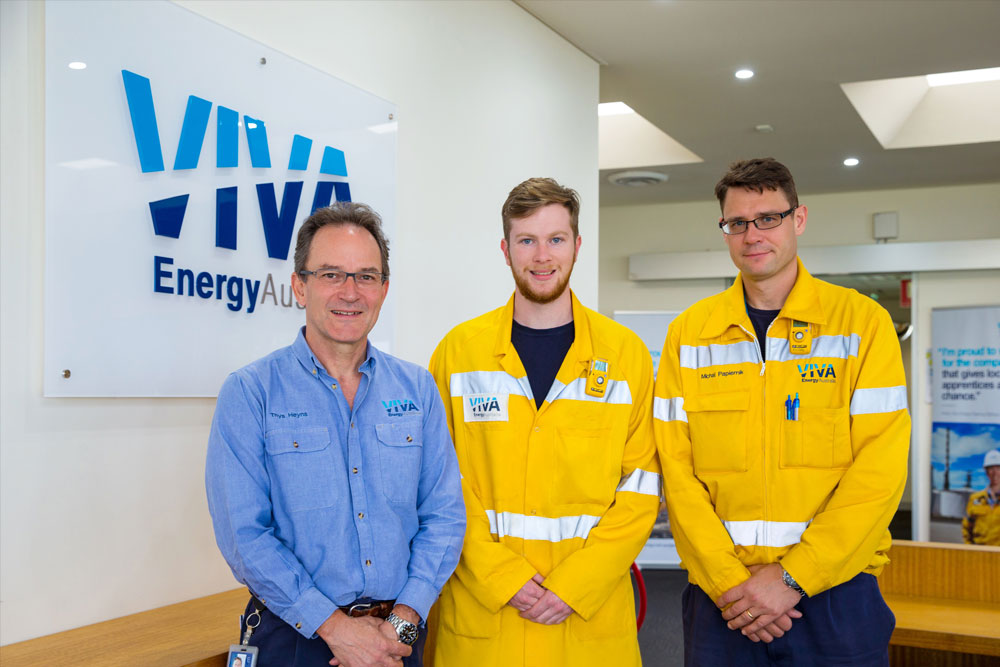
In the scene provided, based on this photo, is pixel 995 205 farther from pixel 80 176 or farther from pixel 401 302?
pixel 80 176

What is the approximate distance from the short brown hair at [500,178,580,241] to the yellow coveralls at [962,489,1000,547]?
23.6 ft

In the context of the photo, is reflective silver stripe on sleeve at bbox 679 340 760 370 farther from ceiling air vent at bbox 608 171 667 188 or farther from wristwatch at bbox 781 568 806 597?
ceiling air vent at bbox 608 171 667 188

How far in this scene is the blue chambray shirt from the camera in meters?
1.85

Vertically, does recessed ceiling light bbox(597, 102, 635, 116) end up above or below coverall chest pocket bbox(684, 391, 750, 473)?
above

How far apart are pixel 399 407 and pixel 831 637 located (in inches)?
48.6

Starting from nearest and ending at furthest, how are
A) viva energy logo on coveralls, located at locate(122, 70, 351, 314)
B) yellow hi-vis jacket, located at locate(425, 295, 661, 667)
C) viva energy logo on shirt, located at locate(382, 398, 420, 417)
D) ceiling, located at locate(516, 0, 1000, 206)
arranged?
viva energy logo on shirt, located at locate(382, 398, 420, 417) < yellow hi-vis jacket, located at locate(425, 295, 661, 667) < viva energy logo on coveralls, located at locate(122, 70, 351, 314) < ceiling, located at locate(516, 0, 1000, 206)

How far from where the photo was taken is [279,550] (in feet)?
6.09

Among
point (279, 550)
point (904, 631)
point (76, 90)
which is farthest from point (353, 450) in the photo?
point (904, 631)

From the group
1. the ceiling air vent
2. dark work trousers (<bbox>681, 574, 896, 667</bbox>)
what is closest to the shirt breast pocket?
dark work trousers (<bbox>681, 574, 896, 667</bbox>)

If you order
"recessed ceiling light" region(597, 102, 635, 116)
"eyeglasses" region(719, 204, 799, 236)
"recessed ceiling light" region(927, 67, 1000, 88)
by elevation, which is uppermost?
"recessed ceiling light" region(927, 67, 1000, 88)

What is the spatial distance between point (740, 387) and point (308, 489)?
3.90ft

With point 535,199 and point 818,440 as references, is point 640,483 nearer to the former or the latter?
point 818,440

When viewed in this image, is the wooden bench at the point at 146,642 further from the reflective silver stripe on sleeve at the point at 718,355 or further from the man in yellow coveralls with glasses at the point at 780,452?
the reflective silver stripe on sleeve at the point at 718,355

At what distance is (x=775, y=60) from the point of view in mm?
5250
